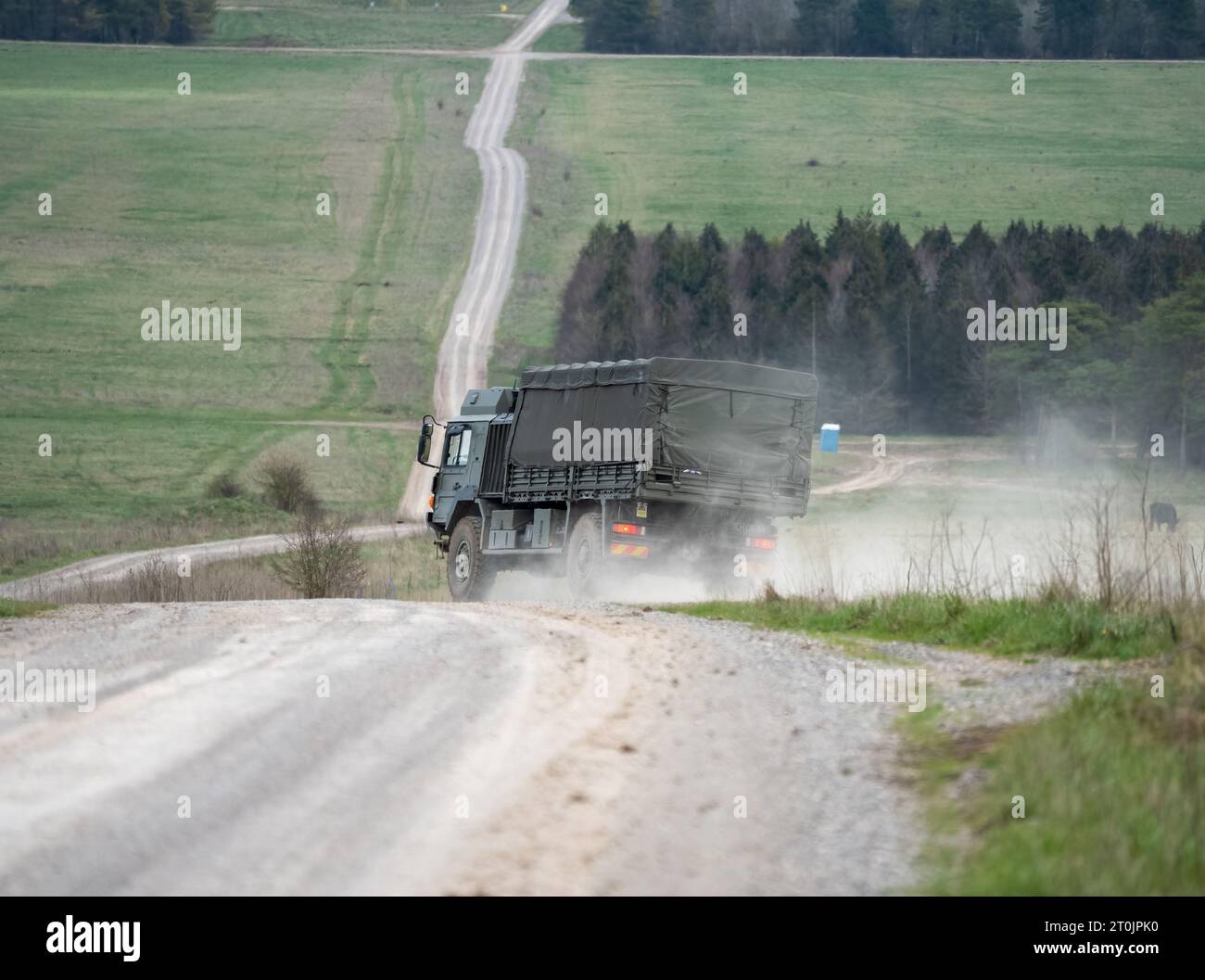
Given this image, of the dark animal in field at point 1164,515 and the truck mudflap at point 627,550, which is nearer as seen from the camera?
the truck mudflap at point 627,550

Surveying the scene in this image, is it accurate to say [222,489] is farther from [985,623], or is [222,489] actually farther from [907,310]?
[985,623]

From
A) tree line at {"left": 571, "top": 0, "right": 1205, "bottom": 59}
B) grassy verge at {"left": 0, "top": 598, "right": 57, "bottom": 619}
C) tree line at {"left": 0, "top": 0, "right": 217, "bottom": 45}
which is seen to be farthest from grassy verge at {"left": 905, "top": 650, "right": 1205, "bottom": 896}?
tree line at {"left": 0, "top": 0, "right": 217, "bottom": 45}

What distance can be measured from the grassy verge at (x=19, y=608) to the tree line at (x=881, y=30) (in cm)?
13314

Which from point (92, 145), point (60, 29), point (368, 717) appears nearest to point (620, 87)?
point (92, 145)

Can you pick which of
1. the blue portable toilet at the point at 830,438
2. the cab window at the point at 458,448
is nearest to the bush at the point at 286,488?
the blue portable toilet at the point at 830,438

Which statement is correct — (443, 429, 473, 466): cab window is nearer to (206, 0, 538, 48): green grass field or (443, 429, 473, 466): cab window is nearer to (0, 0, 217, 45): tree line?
(206, 0, 538, 48): green grass field

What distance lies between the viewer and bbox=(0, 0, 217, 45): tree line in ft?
468

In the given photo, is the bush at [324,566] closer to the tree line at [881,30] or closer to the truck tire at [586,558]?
the truck tire at [586,558]

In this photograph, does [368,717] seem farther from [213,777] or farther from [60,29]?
[60,29]

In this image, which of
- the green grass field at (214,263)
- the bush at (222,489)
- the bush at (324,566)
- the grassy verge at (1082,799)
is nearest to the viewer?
the grassy verge at (1082,799)

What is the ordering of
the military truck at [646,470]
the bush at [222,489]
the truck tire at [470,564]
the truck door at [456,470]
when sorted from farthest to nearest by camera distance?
the bush at [222,489], the truck door at [456,470], the truck tire at [470,564], the military truck at [646,470]

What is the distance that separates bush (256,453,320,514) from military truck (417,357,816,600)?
33254 millimetres

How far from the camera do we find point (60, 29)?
470ft

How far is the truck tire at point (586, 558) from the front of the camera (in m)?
24.1
